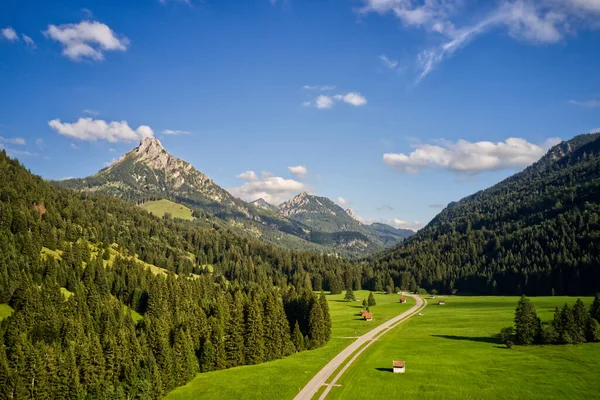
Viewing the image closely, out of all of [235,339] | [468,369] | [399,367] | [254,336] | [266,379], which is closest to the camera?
[468,369]

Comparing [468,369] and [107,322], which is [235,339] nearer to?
[107,322]

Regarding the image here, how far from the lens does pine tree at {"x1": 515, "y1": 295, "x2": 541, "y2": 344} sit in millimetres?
97375

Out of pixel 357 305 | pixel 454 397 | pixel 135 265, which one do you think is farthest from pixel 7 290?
pixel 357 305

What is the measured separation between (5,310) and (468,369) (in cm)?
11056

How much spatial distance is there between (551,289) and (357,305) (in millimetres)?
90977

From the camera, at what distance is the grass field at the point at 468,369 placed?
67000 millimetres

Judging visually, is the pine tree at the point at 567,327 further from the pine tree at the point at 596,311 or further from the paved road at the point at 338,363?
the paved road at the point at 338,363

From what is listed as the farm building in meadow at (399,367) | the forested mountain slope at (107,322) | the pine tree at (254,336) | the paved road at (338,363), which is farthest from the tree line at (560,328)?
the pine tree at (254,336)

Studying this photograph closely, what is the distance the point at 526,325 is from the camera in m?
98.2

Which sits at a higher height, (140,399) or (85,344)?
(85,344)

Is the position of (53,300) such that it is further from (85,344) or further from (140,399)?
(140,399)

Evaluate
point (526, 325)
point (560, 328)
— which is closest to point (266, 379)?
point (526, 325)

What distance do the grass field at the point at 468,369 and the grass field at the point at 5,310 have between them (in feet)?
274

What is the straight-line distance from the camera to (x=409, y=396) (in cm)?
6688
